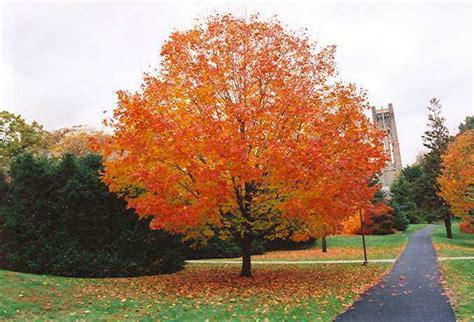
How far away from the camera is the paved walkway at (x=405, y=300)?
9750 millimetres

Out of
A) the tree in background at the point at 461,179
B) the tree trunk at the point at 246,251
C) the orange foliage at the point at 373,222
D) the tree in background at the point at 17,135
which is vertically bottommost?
the tree trunk at the point at 246,251

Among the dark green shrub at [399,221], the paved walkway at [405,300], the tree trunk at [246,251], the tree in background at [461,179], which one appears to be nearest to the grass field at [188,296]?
the tree trunk at [246,251]

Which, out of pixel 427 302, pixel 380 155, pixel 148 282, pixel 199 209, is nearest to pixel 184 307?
pixel 199 209

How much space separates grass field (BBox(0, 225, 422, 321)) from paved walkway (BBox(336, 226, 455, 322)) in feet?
1.64

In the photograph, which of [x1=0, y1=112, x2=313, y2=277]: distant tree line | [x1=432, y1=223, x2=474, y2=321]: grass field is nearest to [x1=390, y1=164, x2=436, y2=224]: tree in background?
[x1=432, y1=223, x2=474, y2=321]: grass field

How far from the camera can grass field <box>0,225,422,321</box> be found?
10.0 m

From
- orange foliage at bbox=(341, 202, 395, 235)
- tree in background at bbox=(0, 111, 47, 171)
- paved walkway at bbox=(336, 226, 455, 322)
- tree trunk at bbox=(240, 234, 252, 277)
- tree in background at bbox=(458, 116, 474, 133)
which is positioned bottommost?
paved walkway at bbox=(336, 226, 455, 322)

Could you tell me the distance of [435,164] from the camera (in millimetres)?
44281

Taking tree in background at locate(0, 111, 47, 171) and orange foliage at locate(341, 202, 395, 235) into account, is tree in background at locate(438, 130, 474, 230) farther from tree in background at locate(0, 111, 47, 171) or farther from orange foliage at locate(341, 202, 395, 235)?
tree in background at locate(0, 111, 47, 171)

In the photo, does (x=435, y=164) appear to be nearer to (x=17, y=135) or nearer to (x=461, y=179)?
(x=461, y=179)

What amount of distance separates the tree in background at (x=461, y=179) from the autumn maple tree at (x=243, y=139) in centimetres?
2193

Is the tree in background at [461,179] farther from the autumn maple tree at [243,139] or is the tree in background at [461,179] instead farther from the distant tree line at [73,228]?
the distant tree line at [73,228]

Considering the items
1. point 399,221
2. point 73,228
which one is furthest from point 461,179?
point 73,228

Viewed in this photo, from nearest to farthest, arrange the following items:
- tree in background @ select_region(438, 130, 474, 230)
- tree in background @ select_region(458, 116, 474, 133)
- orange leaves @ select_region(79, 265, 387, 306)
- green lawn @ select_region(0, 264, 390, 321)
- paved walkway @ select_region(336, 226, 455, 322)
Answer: paved walkway @ select_region(336, 226, 455, 322), green lawn @ select_region(0, 264, 390, 321), orange leaves @ select_region(79, 265, 387, 306), tree in background @ select_region(438, 130, 474, 230), tree in background @ select_region(458, 116, 474, 133)
